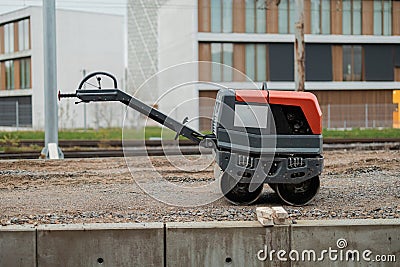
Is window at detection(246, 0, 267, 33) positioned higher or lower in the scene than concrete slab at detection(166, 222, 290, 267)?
higher

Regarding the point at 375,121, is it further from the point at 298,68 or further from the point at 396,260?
the point at 396,260

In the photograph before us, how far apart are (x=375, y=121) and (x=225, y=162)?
135 ft

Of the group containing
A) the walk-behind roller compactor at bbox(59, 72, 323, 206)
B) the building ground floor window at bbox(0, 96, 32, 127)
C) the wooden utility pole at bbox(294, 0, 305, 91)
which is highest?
the wooden utility pole at bbox(294, 0, 305, 91)

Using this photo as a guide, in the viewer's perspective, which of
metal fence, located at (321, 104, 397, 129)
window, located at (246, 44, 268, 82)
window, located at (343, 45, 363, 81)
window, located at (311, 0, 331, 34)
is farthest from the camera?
window, located at (343, 45, 363, 81)

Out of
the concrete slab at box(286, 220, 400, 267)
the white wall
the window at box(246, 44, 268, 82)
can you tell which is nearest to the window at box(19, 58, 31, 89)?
the white wall

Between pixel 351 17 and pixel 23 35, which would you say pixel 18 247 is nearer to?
pixel 351 17

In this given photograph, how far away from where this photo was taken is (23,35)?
6078 cm

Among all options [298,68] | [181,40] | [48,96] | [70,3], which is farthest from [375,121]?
[48,96]

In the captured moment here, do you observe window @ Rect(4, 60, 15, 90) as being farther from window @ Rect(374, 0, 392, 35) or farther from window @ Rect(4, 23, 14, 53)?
window @ Rect(374, 0, 392, 35)

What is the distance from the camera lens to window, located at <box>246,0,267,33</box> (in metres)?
48.4

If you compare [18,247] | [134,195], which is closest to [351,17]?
[134,195]

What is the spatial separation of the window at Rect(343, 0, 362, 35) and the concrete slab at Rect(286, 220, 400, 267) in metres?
44.7

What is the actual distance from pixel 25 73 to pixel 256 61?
912 inches

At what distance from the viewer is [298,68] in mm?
29406
